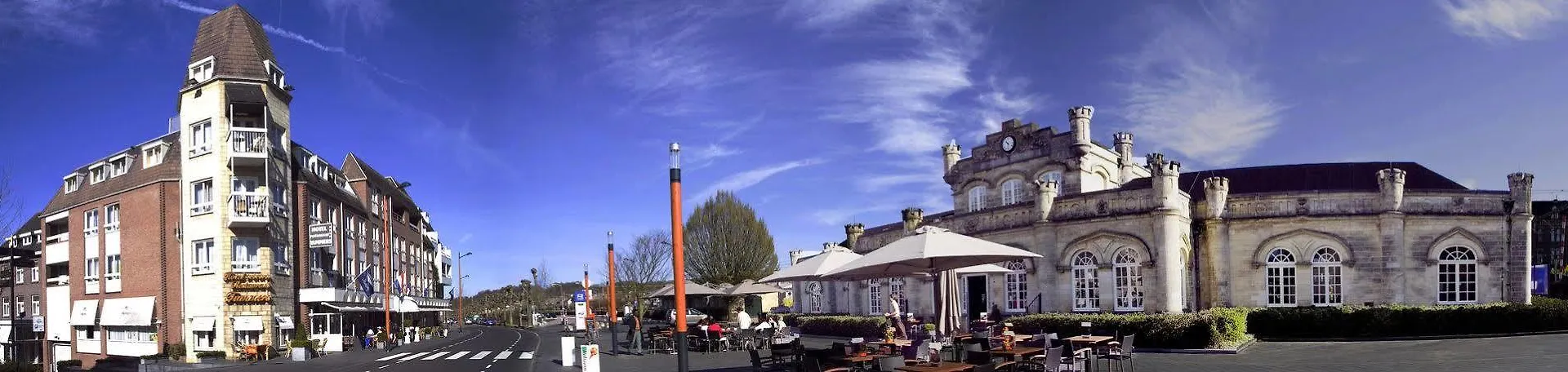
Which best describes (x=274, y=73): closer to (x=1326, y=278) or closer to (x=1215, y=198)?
(x=1215, y=198)

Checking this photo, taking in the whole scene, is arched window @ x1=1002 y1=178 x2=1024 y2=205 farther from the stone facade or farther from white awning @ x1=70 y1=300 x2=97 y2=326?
white awning @ x1=70 y1=300 x2=97 y2=326

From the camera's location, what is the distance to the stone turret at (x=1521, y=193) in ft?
91.0

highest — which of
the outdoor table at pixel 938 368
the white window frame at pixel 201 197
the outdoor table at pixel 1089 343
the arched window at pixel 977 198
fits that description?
the white window frame at pixel 201 197

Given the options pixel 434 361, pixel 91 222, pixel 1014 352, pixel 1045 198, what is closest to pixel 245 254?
pixel 91 222

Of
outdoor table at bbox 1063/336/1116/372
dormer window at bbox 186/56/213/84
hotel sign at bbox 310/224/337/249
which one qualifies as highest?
dormer window at bbox 186/56/213/84

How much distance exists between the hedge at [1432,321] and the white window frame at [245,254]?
34.4 m

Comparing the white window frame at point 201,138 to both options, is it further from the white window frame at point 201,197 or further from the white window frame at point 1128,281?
the white window frame at point 1128,281

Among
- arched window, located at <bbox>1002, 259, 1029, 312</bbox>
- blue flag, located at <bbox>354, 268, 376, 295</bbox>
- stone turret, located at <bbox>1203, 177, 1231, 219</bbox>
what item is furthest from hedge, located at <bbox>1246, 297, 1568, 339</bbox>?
blue flag, located at <bbox>354, 268, 376, 295</bbox>

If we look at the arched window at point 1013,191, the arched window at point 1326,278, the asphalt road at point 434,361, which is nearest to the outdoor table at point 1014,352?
the asphalt road at point 434,361

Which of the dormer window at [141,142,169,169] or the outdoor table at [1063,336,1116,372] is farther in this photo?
the dormer window at [141,142,169,169]

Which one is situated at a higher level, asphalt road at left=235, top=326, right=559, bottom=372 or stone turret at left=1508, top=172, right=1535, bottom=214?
stone turret at left=1508, top=172, right=1535, bottom=214

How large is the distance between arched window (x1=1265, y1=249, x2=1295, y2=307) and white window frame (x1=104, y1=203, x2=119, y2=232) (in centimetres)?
4208

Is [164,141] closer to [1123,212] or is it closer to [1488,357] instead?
[1123,212]

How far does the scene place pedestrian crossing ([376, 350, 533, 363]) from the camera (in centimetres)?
3181
